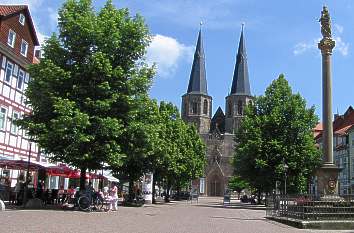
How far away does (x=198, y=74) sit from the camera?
129 meters

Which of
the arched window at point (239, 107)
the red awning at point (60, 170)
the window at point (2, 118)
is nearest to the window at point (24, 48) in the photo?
the window at point (2, 118)

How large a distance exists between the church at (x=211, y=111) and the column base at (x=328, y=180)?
10228 centimetres

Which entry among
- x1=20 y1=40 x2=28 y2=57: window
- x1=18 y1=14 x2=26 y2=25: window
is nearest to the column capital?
x1=20 y1=40 x2=28 y2=57: window

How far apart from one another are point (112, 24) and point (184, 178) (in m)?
37.3

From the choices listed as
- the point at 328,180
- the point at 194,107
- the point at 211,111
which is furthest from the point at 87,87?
the point at 211,111

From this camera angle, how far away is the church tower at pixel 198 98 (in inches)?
4978

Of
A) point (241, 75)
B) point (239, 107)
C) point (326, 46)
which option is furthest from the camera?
point (239, 107)

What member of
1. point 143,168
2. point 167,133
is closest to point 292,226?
point 143,168

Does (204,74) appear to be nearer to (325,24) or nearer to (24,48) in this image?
(24,48)

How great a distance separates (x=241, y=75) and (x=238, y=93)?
471 cm

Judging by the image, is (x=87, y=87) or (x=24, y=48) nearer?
(x=87, y=87)

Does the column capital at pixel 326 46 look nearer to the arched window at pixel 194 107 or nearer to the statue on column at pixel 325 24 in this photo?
the statue on column at pixel 325 24

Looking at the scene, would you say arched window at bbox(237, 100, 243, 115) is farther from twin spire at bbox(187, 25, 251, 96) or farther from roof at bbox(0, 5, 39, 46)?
roof at bbox(0, 5, 39, 46)

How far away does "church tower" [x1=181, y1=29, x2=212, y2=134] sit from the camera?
126438 millimetres
